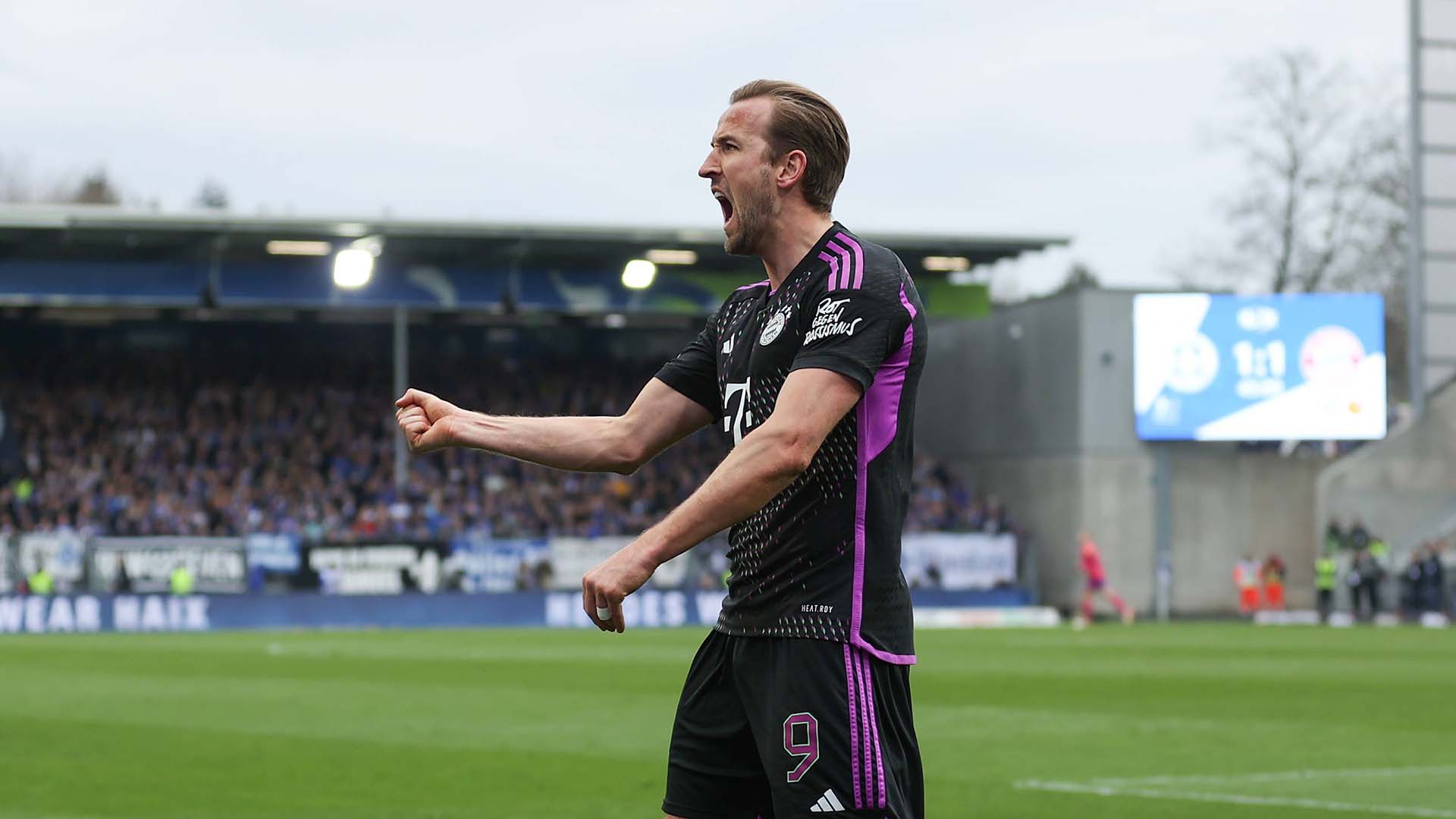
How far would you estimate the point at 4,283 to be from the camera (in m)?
41.9

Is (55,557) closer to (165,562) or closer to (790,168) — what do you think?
(165,562)

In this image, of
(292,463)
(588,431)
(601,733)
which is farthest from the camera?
(292,463)

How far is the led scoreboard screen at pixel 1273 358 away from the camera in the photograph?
42.1 metres

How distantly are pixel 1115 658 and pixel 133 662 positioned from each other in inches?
486

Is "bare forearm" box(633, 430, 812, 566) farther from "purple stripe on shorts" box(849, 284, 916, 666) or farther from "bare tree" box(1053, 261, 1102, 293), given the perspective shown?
"bare tree" box(1053, 261, 1102, 293)

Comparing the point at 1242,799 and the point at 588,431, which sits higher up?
the point at 588,431

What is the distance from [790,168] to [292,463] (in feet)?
135

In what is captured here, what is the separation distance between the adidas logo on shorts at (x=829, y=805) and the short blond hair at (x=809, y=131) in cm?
126

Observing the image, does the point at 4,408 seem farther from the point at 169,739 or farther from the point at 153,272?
the point at 169,739

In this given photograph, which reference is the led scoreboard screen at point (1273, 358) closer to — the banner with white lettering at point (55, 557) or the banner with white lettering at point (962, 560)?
the banner with white lettering at point (962, 560)

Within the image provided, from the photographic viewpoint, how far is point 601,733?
14055 mm

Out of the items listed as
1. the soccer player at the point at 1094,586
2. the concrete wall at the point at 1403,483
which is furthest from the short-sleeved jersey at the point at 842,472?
the concrete wall at the point at 1403,483

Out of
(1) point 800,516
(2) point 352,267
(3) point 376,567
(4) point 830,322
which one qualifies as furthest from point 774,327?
(2) point 352,267

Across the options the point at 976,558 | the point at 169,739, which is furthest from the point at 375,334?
the point at 169,739
